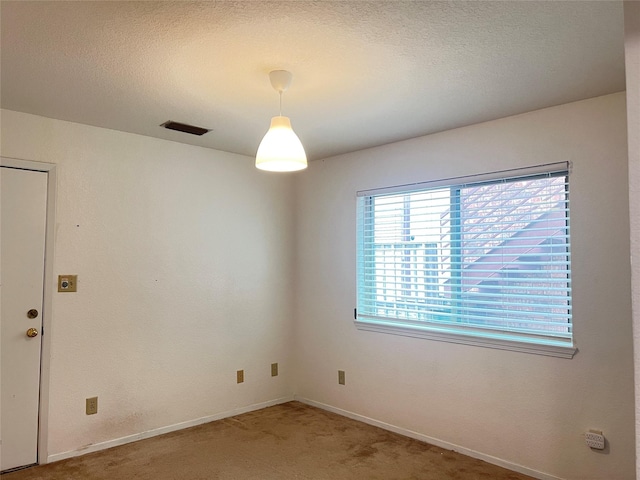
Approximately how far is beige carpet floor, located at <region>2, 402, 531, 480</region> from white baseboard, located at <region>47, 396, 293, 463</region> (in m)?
0.06

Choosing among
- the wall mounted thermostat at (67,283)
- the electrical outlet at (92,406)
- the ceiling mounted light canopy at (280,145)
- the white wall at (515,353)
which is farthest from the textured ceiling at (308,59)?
the electrical outlet at (92,406)

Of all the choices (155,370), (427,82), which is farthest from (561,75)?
(155,370)

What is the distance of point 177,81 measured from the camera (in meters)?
2.46

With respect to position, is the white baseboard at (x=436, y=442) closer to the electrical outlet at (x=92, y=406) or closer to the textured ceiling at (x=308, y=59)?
the electrical outlet at (x=92, y=406)

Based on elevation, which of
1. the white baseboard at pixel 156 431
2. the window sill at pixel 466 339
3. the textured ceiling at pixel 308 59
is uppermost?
the textured ceiling at pixel 308 59

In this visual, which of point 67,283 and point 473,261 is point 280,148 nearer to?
point 473,261

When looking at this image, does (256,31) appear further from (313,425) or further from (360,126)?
(313,425)

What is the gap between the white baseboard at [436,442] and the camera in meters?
2.88

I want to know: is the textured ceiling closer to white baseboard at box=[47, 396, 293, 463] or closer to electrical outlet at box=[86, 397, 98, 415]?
electrical outlet at box=[86, 397, 98, 415]

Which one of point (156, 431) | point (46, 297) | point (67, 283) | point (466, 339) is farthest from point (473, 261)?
point (46, 297)

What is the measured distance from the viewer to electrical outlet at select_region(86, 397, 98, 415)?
10.5 feet

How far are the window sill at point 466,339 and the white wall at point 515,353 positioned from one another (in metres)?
0.04

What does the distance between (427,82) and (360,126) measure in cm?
87

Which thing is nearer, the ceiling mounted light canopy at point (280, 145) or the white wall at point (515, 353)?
the ceiling mounted light canopy at point (280, 145)
